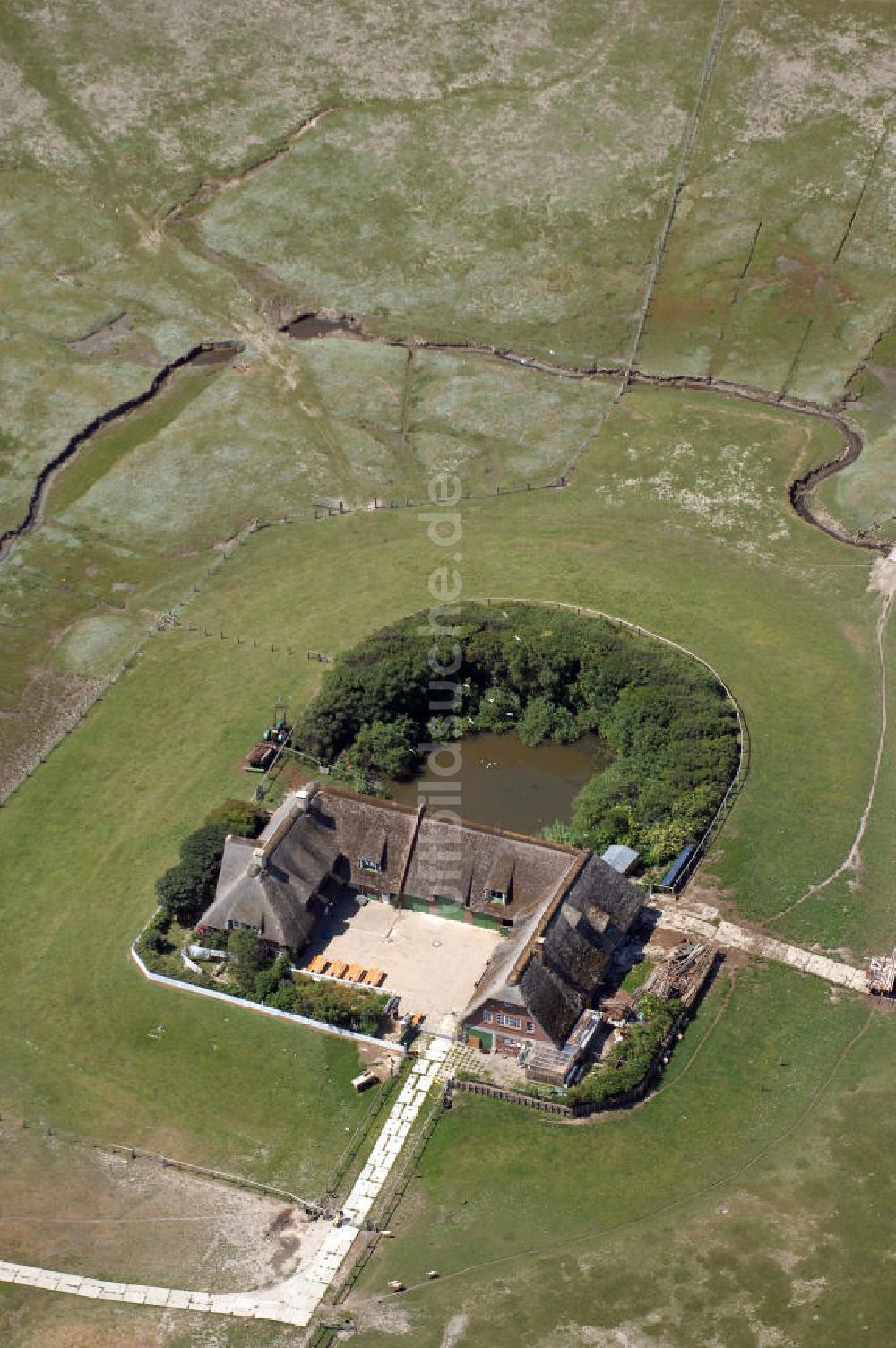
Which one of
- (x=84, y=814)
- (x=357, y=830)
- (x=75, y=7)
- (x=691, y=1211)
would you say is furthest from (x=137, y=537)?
(x=75, y=7)

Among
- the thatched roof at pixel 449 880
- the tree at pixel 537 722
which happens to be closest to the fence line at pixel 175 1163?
the thatched roof at pixel 449 880

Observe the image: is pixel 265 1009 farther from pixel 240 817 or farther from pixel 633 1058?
pixel 633 1058

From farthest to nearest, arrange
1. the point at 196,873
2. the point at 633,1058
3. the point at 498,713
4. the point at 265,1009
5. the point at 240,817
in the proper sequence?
the point at 498,713 < the point at 240,817 < the point at 196,873 < the point at 265,1009 < the point at 633,1058

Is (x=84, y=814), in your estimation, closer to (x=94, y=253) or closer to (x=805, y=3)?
(x=94, y=253)

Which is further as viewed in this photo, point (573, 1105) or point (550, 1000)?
point (550, 1000)

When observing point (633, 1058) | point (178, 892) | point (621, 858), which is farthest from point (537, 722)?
point (633, 1058)

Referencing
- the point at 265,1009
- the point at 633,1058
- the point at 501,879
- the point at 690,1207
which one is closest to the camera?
the point at 690,1207
